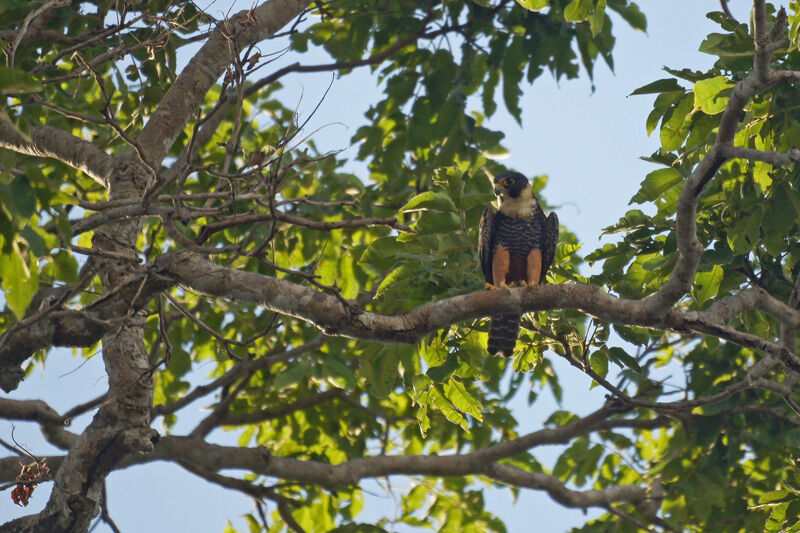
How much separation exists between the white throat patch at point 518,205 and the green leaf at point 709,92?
2307 millimetres

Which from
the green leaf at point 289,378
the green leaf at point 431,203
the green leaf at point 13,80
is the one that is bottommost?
the green leaf at point 13,80

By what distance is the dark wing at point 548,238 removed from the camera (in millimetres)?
5457

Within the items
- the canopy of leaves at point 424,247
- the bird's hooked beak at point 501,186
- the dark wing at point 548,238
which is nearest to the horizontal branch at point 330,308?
the canopy of leaves at point 424,247

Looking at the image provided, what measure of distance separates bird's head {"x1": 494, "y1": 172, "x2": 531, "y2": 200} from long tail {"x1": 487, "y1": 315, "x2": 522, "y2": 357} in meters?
1.41

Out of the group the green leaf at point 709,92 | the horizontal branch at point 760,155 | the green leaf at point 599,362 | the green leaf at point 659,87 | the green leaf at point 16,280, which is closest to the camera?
the green leaf at point 16,280

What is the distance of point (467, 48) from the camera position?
6.50 metres

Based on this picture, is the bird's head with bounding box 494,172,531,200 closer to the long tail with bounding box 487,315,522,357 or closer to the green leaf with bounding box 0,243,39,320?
the long tail with bounding box 487,315,522,357

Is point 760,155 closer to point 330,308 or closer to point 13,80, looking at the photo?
point 330,308

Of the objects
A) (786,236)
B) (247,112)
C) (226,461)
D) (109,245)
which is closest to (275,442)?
(226,461)

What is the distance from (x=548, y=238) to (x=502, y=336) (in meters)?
1.28

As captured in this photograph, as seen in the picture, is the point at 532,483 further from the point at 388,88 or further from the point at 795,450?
the point at 388,88

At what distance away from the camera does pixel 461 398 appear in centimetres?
439

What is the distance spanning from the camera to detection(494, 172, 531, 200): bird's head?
224 inches

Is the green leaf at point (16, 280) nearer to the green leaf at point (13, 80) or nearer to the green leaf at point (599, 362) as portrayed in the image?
the green leaf at point (13, 80)
